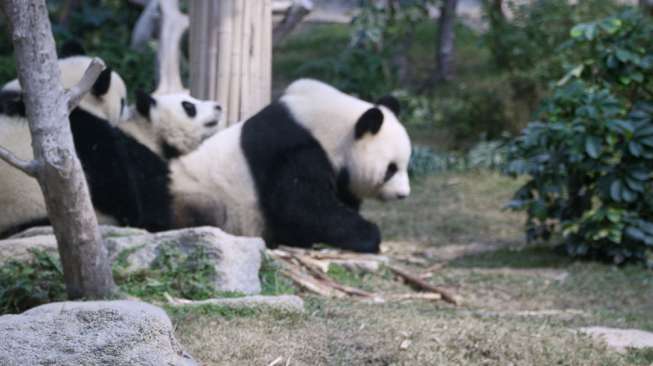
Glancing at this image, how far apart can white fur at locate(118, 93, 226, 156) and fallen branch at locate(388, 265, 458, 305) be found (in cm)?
165

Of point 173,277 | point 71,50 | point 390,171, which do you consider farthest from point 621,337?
point 71,50

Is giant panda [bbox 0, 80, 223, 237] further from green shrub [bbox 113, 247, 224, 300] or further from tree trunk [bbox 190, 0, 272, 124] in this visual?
green shrub [bbox 113, 247, 224, 300]

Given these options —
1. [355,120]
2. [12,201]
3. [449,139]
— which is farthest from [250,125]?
[449,139]

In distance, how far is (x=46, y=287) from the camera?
14.2ft

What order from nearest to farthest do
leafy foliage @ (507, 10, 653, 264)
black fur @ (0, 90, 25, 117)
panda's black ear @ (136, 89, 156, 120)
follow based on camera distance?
black fur @ (0, 90, 25, 117) < leafy foliage @ (507, 10, 653, 264) < panda's black ear @ (136, 89, 156, 120)

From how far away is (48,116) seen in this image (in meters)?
3.59

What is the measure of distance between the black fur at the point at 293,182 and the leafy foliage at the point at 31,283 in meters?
1.92

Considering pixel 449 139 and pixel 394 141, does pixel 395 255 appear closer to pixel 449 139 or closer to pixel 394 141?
pixel 394 141

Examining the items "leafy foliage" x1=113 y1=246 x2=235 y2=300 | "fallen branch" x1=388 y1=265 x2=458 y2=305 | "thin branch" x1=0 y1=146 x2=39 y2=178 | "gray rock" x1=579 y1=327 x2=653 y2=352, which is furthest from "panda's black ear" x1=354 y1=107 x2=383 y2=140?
"thin branch" x1=0 y1=146 x2=39 y2=178

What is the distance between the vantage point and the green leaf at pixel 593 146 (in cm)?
609

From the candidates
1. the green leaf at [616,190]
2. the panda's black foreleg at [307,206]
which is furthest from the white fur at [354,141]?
the green leaf at [616,190]

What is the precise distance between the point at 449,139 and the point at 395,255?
5.54 meters

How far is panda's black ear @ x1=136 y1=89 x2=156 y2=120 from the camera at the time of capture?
6469mm

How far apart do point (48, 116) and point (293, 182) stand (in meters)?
2.67
